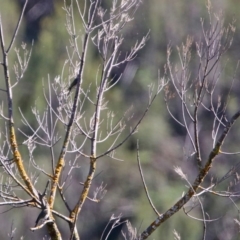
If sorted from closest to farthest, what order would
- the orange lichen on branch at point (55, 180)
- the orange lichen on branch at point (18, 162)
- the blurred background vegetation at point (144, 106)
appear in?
the orange lichen on branch at point (18, 162) < the orange lichen on branch at point (55, 180) < the blurred background vegetation at point (144, 106)

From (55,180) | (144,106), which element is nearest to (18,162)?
(55,180)

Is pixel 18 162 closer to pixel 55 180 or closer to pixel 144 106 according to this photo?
pixel 55 180

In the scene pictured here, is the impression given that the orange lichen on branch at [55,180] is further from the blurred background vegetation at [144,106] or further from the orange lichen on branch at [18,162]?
the blurred background vegetation at [144,106]

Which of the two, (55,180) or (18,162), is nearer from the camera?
(18,162)

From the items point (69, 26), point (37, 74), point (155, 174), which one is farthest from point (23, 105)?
point (69, 26)

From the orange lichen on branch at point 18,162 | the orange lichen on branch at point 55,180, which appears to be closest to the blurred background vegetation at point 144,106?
the orange lichen on branch at point 55,180

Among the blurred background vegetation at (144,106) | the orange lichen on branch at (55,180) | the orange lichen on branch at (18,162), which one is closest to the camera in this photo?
the orange lichen on branch at (18,162)

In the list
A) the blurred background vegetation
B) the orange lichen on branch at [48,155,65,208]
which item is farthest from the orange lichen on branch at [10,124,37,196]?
the blurred background vegetation

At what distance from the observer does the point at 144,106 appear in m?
11.3

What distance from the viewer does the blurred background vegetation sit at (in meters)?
10.3

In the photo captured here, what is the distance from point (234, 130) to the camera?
10812 mm

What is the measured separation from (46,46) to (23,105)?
1696mm

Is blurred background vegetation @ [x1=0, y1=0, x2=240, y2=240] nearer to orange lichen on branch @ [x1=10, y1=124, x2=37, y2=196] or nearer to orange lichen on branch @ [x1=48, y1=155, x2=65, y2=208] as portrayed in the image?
orange lichen on branch @ [x1=48, y1=155, x2=65, y2=208]

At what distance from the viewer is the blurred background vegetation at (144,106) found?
33.9 ft
